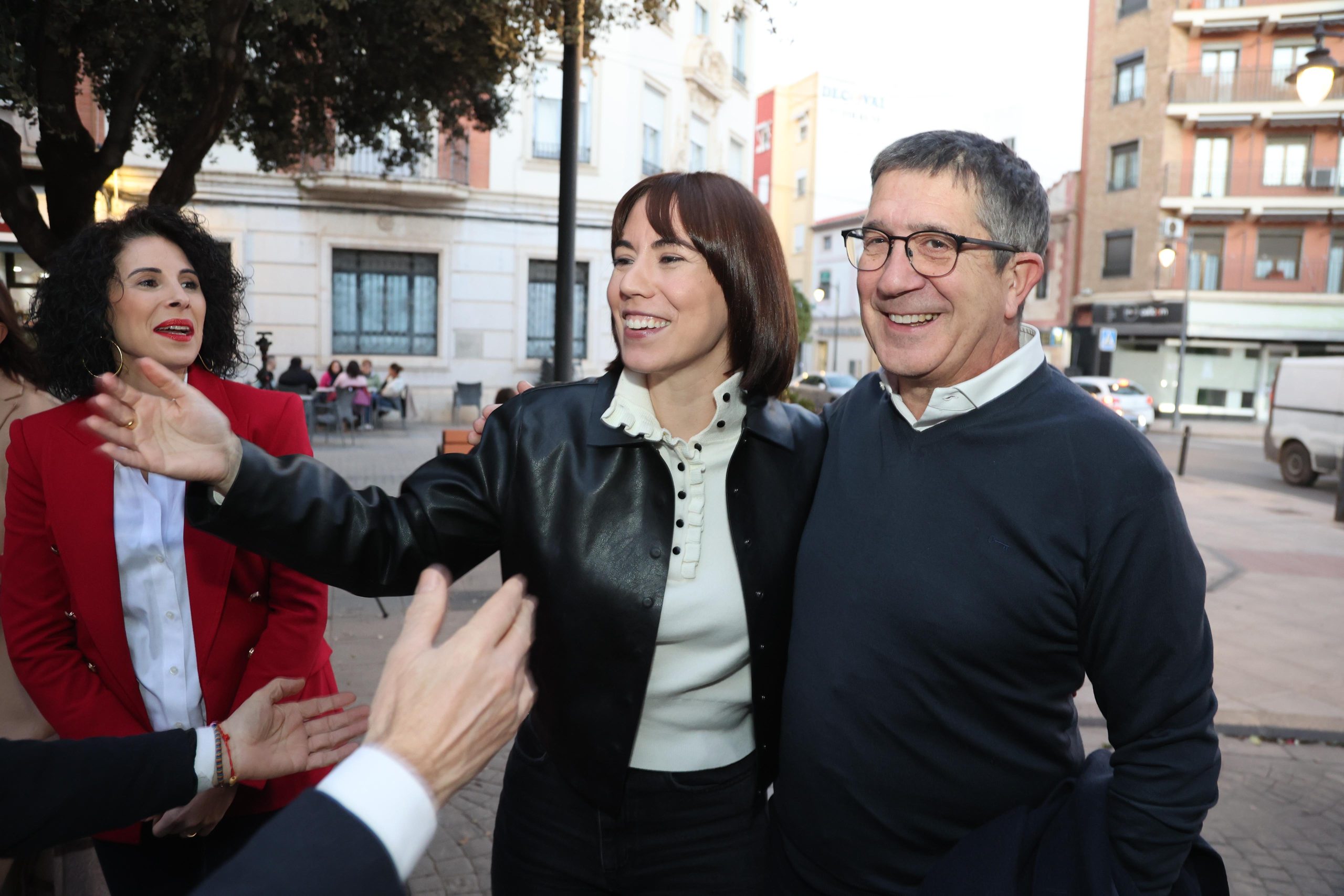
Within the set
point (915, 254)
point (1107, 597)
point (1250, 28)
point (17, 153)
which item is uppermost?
point (1250, 28)

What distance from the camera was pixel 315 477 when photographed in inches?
70.1

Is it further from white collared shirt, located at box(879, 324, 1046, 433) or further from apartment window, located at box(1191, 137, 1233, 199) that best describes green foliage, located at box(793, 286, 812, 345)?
white collared shirt, located at box(879, 324, 1046, 433)

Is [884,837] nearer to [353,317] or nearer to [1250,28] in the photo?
[353,317]

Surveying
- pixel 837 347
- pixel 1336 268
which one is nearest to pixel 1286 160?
pixel 1336 268

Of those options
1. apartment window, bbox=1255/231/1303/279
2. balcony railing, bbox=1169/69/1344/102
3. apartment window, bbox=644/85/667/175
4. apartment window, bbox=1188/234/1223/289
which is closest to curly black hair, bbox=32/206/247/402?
apartment window, bbox=644/85/667/175

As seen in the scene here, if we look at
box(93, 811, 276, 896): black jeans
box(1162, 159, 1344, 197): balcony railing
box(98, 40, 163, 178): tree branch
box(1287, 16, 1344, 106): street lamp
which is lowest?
box(93, 811, 276, 896): black jeans

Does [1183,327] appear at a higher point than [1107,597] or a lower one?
higher

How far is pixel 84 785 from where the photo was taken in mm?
1565

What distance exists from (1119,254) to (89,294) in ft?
118

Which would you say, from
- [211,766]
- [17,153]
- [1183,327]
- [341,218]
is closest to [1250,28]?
[1183,327]

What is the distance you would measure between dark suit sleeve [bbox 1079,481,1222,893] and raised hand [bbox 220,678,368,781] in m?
1.48

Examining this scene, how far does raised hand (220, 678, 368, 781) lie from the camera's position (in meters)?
1.90

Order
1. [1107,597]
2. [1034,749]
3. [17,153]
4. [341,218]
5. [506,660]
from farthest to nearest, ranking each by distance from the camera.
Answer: [341,218]
[17,153]
[1034,749]
[1107,597]
[506,660]

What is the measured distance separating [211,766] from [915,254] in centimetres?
172
